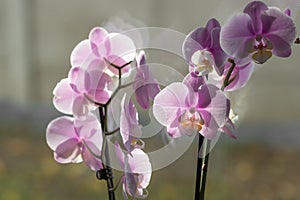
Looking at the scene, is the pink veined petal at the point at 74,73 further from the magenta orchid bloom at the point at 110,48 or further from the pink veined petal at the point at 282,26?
the pink veined petal at the point at 282,26

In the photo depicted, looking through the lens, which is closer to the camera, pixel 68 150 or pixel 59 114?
pixel 68 150

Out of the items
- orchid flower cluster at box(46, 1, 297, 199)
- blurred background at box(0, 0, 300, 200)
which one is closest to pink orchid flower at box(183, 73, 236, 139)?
orchid flower cluster at box(46, 1, 297, 199)

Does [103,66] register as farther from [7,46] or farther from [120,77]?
[7,46]

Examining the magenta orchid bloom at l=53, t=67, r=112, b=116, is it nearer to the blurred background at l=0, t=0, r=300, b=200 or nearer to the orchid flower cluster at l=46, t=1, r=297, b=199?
the orchid flower cluster at l=46, t=1, r=297, b=199

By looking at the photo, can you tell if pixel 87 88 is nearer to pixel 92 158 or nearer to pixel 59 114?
pixel 92 158

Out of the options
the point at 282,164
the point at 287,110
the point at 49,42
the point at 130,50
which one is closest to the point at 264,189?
the point at 282,164

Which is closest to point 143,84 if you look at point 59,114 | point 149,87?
point 149,87

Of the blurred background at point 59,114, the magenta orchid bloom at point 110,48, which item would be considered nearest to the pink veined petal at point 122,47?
the magenta orchid bloom at point 110,48
